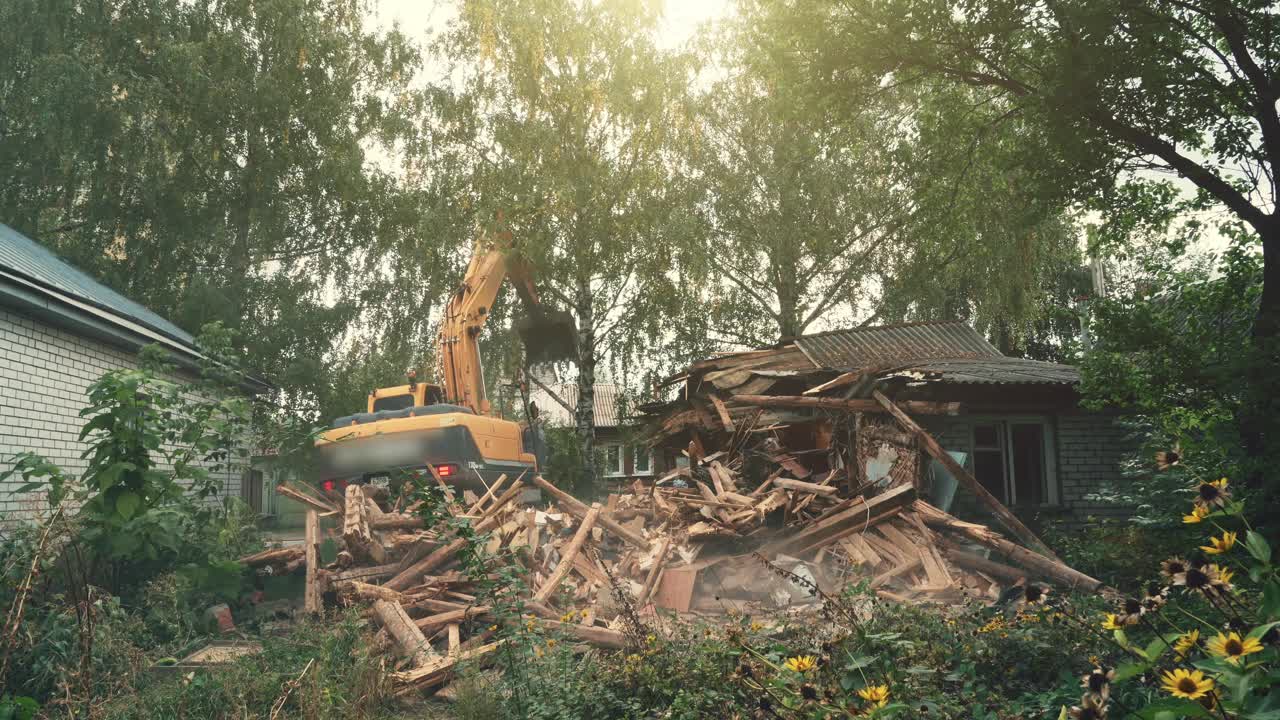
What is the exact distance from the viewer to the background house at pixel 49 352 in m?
9.63

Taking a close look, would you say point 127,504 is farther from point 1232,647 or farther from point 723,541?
point 1232,647

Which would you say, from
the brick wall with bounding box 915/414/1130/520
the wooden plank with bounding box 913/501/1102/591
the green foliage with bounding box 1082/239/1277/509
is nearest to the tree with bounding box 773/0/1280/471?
the green foliage with bounding box 1082/239/1277/509

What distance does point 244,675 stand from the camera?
549 cm

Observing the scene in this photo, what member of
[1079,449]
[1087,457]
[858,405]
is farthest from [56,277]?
[1087,457]

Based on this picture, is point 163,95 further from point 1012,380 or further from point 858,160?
point 1012,380

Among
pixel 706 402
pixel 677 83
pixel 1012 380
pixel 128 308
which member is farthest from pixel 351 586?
pixel 677 83

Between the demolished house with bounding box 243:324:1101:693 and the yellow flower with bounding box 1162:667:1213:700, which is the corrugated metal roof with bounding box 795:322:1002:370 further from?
the yellow flower with bounding box 1162:667:1213:700

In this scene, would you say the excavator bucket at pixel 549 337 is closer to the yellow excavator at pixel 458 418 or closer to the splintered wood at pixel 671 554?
the yellow excavator at pixel 458 418

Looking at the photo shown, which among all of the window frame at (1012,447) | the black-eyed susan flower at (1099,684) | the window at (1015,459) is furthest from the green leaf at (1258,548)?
the window at (1015,459)

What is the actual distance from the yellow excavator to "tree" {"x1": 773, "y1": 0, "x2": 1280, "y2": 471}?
761 centimetres

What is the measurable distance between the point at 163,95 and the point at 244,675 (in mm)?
17928

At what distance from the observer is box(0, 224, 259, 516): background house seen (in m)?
9.63

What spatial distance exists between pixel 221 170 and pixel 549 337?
32.2 ft

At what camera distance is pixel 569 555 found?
9.65 meters
